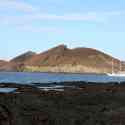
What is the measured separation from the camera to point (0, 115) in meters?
17.3

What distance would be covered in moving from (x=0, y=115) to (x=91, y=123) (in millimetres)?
4550

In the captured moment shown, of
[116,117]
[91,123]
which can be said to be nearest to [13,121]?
[91,123]

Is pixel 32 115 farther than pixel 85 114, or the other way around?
pixel 85 114

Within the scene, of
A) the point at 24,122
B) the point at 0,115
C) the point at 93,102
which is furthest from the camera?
the point at 93,102

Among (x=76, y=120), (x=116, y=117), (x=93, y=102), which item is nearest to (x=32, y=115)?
(x=76, y=120)

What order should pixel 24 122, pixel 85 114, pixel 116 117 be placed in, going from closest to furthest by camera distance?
pixel 24 122 → pixel 116 117 → pixel 85 114

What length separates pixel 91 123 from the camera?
20.2 m

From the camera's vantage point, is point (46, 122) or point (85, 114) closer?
point (46, 122)

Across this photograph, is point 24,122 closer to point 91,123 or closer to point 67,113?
point 91,123

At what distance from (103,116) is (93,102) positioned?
9.92 meters

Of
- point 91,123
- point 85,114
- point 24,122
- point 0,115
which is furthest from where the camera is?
point 85,114

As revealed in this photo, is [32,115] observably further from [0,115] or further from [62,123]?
[0,115]

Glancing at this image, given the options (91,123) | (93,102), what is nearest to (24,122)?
(91,123)

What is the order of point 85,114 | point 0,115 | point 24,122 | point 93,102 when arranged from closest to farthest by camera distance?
point 0,115 < point 24,122 < point 85,114 < point 93,102
